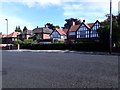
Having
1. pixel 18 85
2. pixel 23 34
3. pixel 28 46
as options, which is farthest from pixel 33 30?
pixel 18 85

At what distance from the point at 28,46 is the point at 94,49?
24533 mm

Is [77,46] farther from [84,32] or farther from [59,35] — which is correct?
[59,35]

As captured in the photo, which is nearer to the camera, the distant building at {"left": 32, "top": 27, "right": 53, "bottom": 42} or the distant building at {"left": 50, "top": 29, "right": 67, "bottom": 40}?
the distant building at {"left": 50, "top": 29, "right": 67, "bottom": 40}

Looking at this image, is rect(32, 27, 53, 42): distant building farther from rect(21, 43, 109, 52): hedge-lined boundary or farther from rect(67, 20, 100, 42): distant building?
rect(21, 43, 109, 52): hedge-lined boundary

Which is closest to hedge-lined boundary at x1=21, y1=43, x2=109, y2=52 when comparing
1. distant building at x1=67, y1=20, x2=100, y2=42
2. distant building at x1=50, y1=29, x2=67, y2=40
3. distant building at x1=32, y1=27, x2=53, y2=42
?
distant building at x1=67, y1=20, x2=100, y2=42

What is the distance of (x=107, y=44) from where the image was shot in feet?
175

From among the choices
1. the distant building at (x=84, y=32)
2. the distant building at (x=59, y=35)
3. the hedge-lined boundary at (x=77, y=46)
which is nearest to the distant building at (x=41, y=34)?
the distant building at (x=59, y=35)

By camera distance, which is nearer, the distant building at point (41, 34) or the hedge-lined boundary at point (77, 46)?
the hedge-lined boundary at point (77, 46)

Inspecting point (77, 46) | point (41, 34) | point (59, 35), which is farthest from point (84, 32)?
point (77, 46)

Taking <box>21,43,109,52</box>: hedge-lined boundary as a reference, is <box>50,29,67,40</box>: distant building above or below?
above

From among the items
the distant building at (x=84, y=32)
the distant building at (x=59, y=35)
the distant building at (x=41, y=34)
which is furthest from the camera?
the distant building at (x=41, y=34)

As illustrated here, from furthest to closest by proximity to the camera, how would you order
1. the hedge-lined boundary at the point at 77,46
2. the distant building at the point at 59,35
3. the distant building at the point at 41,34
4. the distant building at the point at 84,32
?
the distant building at the point at 41,34 < the distant building at the point at 59,35 < the distant building at the point at 84,32 < the hedge-lined boundary at the point at 77,46

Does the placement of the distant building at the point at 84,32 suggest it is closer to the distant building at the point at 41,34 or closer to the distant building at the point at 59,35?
the distant building at the point at 59,35

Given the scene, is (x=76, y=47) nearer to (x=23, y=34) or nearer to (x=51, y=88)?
(x=51, y=88)
